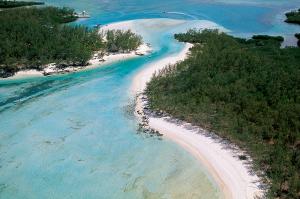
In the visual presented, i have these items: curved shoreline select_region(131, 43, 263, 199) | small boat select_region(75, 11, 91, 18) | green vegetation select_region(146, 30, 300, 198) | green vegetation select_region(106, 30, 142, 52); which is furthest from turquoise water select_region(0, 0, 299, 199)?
small boat select_region(75, 11, 91, 18)

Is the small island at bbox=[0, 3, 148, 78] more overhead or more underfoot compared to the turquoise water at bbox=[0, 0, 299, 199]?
more overhead

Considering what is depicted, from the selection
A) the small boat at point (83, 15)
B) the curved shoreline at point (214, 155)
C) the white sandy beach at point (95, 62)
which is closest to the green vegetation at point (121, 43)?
the white sandy beach at point (95, 62)

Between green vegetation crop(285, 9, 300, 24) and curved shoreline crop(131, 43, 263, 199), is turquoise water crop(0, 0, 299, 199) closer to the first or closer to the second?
curved shoreline crop(131, 43, 263, 199)

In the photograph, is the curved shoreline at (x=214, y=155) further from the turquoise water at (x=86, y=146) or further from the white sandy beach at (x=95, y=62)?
the white sandy beach at (x=95, y=62)

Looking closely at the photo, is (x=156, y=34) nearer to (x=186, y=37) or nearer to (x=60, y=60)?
(x=186, y=37)

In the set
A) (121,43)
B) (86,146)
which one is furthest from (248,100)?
(121,43)

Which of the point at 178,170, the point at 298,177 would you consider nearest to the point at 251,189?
the point at 298,177
